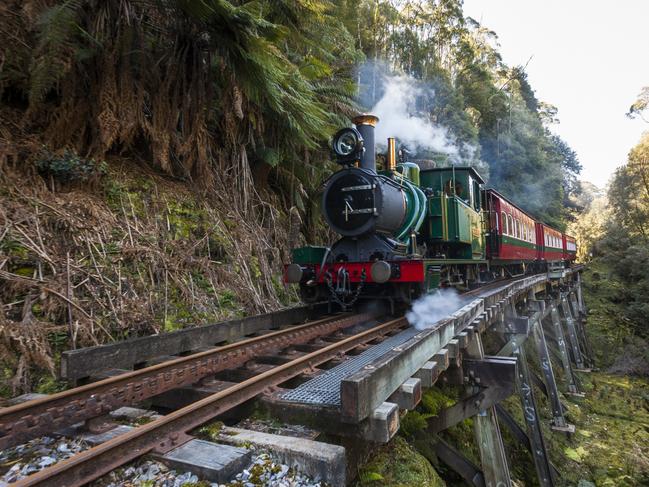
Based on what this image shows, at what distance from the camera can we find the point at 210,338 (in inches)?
174

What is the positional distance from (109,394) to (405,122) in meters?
14.4

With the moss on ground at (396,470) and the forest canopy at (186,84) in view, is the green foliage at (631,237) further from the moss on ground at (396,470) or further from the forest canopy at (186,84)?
the moss on ground at (396,470)

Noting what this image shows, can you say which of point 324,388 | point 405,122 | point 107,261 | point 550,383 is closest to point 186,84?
point 107,261

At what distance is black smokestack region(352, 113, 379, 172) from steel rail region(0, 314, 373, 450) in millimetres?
3377

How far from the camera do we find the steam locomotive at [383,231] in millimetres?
5809

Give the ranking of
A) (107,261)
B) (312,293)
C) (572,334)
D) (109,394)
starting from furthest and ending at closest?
(572,334)
(312,293)
(107,261)
(109,394)

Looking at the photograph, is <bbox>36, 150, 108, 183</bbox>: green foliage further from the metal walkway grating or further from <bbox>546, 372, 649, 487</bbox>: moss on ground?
<bbox>546, 372, 649, 487</bbox>: moss on ground

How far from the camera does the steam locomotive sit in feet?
19.1

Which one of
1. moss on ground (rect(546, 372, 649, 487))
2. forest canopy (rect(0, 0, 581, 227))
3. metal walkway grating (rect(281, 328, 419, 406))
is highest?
forest canopy (rect(0, 0, 581, 227))

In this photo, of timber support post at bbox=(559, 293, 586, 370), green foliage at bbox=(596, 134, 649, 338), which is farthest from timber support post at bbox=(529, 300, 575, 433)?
green foliage at bbox=(596, 134, 649, 338)

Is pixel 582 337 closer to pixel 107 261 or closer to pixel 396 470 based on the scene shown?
pixel 396 470

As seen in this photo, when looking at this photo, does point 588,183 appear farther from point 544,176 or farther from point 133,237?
point 133,237

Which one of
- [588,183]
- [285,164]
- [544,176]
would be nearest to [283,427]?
[285,164]

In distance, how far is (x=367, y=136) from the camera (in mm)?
6520
